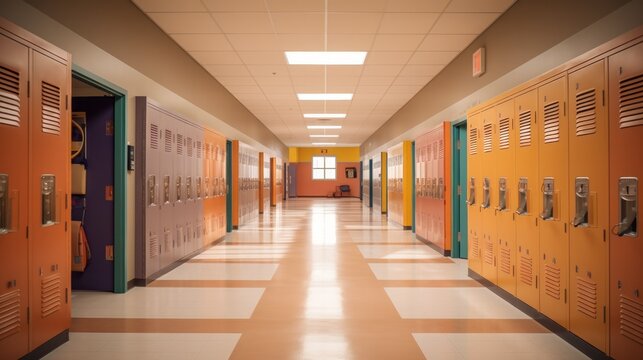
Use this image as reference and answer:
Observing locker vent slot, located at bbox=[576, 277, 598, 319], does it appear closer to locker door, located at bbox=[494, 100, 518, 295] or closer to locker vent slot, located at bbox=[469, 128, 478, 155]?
locker door, located at bbox=[494, 100, 518, 295]

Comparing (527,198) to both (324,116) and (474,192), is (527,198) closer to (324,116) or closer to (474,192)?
(474,192)

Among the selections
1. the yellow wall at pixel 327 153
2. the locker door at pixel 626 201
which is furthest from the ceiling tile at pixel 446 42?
the yellow wall at pixel 327 153

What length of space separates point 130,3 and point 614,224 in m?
4.76

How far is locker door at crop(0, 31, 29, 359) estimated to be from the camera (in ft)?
8.61

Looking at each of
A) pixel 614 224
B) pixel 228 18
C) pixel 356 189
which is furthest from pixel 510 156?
pixel 356 189

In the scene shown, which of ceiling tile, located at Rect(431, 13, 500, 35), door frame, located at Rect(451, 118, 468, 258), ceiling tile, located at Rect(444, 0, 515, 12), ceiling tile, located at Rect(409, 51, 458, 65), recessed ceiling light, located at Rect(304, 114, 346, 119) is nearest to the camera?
ceiling tile, located at Rect(444, 0, 515, 12)

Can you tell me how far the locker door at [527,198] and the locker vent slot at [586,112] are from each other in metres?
0.62

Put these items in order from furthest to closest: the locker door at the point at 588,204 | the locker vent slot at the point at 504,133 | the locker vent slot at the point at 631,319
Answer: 1. the locker vent slot at the point at 504,133
2. the locker door at the point at 588,204
3. the locker vent slot at the point at 631,319

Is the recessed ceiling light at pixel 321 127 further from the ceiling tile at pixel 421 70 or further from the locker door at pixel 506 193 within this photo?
the locker door at pixel 506 193

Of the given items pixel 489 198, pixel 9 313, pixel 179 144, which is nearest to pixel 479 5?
pixel 489 198

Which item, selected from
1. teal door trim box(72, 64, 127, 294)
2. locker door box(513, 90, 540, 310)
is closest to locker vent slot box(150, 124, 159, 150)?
teal door trim box(72, 64, 127, 294)

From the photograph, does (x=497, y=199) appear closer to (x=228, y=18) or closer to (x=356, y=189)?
(x=228, y=18)

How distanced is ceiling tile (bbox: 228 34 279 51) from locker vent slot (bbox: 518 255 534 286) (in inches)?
154

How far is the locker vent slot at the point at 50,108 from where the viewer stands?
303 cm
